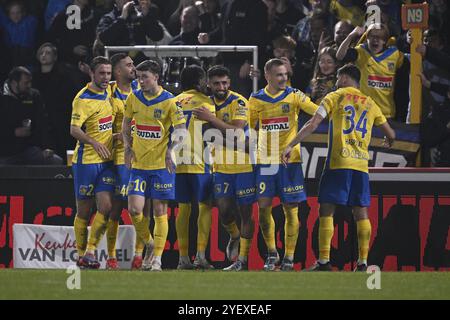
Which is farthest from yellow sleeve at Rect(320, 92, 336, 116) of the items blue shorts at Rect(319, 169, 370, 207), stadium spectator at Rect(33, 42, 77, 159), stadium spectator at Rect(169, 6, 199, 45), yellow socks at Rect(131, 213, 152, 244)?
stadium spectator at Rect(33, 42, 77, 159)

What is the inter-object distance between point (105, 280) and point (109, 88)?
2941mm

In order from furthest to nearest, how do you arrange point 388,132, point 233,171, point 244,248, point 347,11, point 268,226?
point 347,11 → point 244,248 → point 233,171 → point 268,226 → point 388,132

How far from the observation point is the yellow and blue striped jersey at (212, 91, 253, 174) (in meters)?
12.5

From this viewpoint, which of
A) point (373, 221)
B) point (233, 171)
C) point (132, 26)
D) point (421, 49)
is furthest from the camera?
point (132, 26)

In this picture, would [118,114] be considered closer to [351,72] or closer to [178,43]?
[351,72]

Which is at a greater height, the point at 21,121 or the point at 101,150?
the point at 21,121

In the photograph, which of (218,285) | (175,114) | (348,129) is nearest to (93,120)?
(175,114)

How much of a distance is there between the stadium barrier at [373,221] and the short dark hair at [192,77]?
1.53 metres

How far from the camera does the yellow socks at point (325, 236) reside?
12.1m

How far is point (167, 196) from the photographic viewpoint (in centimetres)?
1215

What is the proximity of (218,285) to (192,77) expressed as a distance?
310cm

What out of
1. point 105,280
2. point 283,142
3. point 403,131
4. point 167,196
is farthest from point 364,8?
point 105,280

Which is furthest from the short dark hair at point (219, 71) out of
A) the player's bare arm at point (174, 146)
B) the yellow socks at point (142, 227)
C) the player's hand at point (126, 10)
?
the player's hand at point (126, 10)

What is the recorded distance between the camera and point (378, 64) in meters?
14.4
